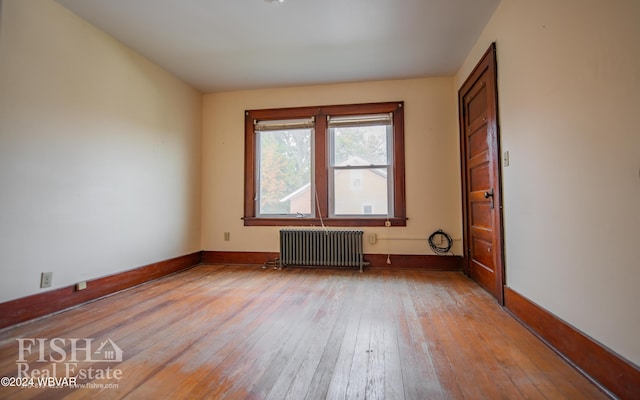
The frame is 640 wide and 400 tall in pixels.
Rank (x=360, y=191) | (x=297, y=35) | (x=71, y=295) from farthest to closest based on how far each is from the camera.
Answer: (x=360, y=191), (x=297, y=35), (x=71, y=295)

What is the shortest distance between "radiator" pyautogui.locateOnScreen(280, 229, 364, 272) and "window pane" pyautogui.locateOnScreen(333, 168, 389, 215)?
0.38 metres

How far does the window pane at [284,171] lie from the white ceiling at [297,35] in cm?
82

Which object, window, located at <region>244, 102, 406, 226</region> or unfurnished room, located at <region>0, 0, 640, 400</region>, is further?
window, located at <region>244, 102, 406, 226</region>

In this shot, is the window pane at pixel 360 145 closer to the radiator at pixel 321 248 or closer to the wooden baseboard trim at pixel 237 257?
the radiator at pixel 321 248

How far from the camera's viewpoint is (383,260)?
3797 millimetres

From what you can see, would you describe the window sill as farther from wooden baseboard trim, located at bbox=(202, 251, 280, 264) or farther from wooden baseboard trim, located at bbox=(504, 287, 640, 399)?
wooden baseboard trim, located at bbox=(504, 287, 640, 399)

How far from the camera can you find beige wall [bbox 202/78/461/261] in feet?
12.3

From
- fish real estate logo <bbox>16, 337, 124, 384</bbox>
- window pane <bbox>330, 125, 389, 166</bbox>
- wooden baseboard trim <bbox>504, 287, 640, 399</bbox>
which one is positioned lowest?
fish real estate logo <bbox>16, 337, 124, 384</bbox>

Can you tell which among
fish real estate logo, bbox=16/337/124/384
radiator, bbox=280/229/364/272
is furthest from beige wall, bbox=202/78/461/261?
fish real estate logo, bbox=16/337/124/384

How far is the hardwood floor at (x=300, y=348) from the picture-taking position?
50.6 inches

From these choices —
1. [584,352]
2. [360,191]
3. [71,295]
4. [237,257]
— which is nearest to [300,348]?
[584,352]

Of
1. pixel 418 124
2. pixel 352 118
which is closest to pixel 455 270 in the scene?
pixel 418 124

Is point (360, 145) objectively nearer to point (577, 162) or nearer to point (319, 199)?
point (319, 199)

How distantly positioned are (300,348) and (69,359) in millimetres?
1262
